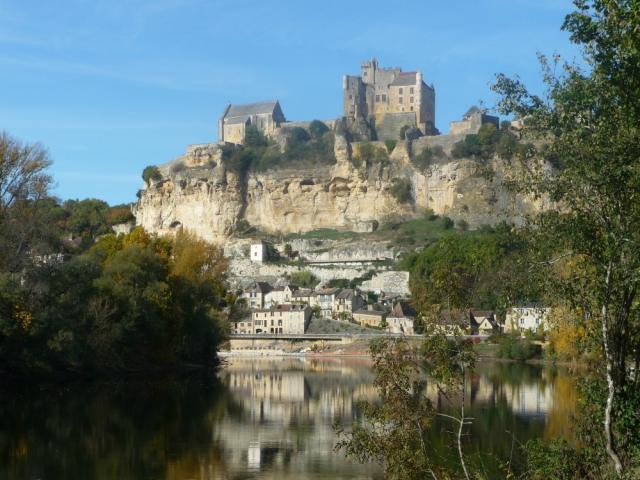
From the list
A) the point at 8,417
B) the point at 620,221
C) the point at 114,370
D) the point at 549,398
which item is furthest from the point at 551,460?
the point at 114,370

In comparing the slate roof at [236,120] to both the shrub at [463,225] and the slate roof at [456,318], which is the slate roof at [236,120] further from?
the slate roof at [456,318]

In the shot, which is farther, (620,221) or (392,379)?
(392,379)

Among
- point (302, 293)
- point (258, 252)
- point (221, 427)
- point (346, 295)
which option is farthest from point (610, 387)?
point (258, 252)

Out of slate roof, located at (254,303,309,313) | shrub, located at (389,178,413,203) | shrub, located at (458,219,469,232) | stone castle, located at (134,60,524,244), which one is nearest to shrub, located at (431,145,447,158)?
stone castle, located at (134,60,524,244)

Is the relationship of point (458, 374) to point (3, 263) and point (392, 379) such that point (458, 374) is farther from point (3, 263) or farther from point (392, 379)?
point (3, 263)

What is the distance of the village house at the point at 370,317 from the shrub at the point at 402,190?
19400mm

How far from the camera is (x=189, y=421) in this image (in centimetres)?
2591

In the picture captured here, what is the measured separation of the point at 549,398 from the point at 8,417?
17.1 m

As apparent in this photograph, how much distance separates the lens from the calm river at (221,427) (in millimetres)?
18688

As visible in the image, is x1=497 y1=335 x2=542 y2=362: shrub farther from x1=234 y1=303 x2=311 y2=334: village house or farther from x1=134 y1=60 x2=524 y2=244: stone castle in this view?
x1=134 y1=60 x2=524 y2=244: stone castle

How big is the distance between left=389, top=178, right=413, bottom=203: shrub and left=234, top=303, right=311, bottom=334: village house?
69.5 ft

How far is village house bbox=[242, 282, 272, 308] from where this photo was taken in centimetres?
8256

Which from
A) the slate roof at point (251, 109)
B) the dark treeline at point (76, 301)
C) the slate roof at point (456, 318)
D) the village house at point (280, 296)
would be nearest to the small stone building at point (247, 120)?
the slate roof at point (251, 109)

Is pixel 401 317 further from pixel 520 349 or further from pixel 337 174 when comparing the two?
pixel 337 174
